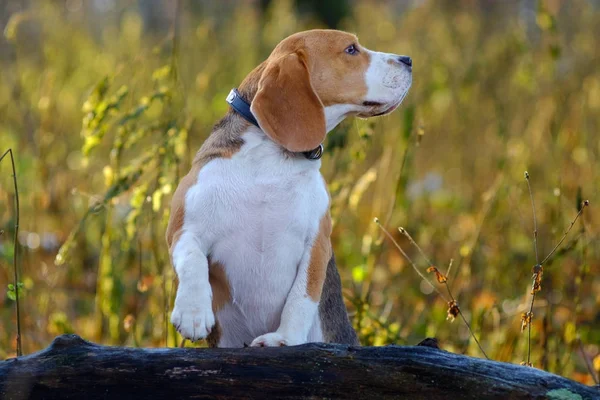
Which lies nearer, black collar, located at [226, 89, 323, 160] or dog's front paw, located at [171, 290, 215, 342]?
dog's front paw, located at [171, 290, 215, 342]

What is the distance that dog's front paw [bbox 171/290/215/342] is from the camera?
268 cm

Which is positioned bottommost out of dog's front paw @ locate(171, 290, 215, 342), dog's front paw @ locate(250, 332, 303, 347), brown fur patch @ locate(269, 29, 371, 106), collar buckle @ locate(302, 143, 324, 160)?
dog's front paw @ locate(250, 332, 303, 347)

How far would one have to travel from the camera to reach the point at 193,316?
2.69 m

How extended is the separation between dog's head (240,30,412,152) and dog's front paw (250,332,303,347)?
2.06ft

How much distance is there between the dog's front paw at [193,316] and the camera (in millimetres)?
2676

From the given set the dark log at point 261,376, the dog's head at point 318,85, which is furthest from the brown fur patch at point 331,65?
the dark log at point 261,376

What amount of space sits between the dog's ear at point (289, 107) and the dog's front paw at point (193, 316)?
607 millimetres

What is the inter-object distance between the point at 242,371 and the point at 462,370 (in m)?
0.59

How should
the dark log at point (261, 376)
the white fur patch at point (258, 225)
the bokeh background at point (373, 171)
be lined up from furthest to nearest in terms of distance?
the bokeh background at point (373, 171)
the white fur patch at point (258, 225)
the dark log at point (261, 376)

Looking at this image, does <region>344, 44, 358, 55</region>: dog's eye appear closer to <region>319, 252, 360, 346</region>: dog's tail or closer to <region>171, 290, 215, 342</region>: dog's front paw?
<region>319, 252, 360, 346</region>: dog's tail

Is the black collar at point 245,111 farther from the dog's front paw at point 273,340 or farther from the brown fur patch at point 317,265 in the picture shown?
the dog's front paw at point 273,340

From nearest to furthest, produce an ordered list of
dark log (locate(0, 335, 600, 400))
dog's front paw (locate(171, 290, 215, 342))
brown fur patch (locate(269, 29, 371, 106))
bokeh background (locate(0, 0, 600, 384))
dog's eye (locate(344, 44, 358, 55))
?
dark log (locate(0, 335, 600, 400)), dog's front paw (locate(171, 290, 215, 342)), brown fur patch (locate(269, 29, 371, 106)), dog's eye (locate(344, 44, 358, 55)), bokeh background (locate(0, 0, 600, 384))

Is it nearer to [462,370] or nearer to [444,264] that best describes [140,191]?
[462,370]

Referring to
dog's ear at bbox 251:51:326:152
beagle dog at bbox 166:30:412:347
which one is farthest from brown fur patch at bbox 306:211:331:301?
dog's ear at bbox 251:51:326:152
